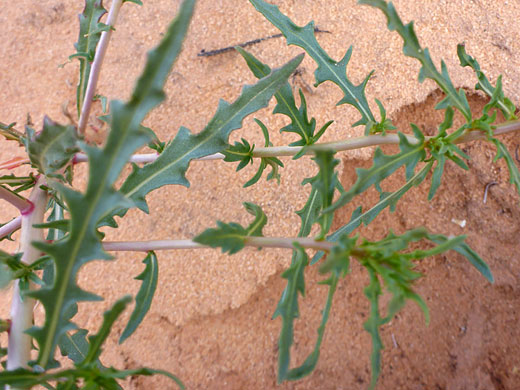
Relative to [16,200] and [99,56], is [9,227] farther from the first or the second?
[99,56]

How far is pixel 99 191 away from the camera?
0.66 meters

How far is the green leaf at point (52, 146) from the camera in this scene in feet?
3.49

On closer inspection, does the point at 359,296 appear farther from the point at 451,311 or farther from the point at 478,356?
the point at 478,356

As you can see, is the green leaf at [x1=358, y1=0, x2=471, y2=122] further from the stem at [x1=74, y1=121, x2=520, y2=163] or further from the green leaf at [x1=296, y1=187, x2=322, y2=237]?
the green leaf at [x1=296, y1=187, x2=322, y2=237]

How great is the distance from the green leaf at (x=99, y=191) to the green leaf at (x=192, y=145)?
1.06 ft

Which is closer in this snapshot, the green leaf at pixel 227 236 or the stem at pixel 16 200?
the green leaf at pixel 227 236

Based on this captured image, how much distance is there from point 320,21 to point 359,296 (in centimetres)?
138

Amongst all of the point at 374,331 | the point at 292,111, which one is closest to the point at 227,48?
the point at 292,111

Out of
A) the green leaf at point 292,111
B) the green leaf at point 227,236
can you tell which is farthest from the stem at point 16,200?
the green leaf at point 292,111

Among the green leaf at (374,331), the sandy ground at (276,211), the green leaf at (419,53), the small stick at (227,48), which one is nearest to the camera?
the green leaf at (374,331)

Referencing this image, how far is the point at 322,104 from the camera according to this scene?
201 cm

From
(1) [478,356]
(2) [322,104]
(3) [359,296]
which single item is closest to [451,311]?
(1) [478,356]

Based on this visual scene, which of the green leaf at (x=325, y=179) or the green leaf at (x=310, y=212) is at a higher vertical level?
the green leaf at (x=325, y=179)

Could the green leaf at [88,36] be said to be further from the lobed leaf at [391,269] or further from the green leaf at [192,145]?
the lobed leaf at [391,269]
